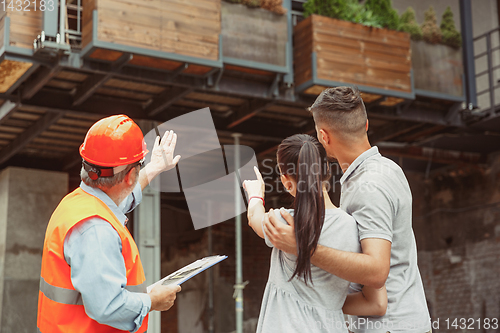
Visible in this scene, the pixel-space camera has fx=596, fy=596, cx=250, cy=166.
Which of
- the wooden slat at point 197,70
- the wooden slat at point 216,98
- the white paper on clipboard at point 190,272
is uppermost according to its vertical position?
the wooden slat at point 197,70

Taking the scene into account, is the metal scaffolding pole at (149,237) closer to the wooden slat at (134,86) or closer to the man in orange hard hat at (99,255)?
the wooden slat at (134,86)

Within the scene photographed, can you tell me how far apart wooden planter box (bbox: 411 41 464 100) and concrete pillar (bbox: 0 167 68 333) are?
654 cm

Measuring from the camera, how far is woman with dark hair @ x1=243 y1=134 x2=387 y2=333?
1.98 metres

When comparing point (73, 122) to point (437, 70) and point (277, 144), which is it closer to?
point (277, 144)

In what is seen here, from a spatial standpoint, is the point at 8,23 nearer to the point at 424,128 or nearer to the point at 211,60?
the point at 211,60

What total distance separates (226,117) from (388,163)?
23.9 ft

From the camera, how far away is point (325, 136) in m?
2.25

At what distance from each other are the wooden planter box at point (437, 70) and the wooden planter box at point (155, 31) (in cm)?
359

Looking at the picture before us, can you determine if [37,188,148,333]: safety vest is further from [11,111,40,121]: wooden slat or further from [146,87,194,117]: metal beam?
[11,111,40,121]: wooden slat

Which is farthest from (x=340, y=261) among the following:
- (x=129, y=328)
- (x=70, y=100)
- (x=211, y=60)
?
(x=70, y=100)

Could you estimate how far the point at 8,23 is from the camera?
682 cm

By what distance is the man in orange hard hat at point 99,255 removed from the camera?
74.4 inches

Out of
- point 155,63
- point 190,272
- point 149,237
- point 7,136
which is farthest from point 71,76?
point 190,272

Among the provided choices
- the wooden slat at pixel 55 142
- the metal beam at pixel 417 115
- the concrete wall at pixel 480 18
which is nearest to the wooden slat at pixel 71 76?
the wooden slat at pixel 55 142
